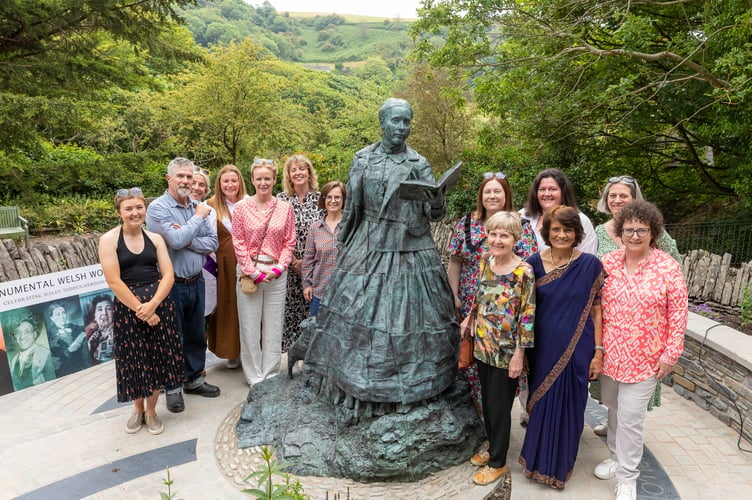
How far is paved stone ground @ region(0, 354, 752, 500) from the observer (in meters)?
3.07

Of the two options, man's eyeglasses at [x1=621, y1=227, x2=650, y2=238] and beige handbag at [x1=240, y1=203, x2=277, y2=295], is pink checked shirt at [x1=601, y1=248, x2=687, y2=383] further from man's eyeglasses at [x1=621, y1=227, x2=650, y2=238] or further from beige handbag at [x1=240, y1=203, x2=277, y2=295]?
beige handbag at [x1=240, y1=203, x2=277, y2=295]

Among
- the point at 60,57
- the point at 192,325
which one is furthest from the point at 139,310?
the point at 60,57

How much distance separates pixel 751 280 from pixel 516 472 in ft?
13.2

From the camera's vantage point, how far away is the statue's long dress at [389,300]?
3059mm

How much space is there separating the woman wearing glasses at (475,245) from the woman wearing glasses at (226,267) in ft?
7.11

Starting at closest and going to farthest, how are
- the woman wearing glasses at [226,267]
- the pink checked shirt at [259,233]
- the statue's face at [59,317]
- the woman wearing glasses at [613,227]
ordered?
the woman wearing glasses at [613,227]
the pink checked shirt at [259,233]
the woman wearing glasses at [226,267]
the statue's face at [59,317]

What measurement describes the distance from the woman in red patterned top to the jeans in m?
0.36

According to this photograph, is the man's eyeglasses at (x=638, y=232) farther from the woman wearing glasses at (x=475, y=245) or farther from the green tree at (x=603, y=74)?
the green tree at (x=603, y=74)

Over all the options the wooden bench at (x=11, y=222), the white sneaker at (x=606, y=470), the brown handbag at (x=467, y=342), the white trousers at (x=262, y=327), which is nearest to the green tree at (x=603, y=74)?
the brown handbag at (x=467, y=342)

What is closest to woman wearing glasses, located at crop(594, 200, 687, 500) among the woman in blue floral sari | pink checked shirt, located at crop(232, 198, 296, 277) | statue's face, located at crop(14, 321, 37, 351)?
the woman in blue floral sari

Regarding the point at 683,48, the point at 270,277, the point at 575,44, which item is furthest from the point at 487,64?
the point at 270,277

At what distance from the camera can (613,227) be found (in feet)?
11.4

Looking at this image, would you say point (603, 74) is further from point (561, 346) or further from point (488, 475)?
point (488, 475)

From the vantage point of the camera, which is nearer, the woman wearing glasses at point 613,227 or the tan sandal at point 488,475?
the tan sandal at point 488,475
